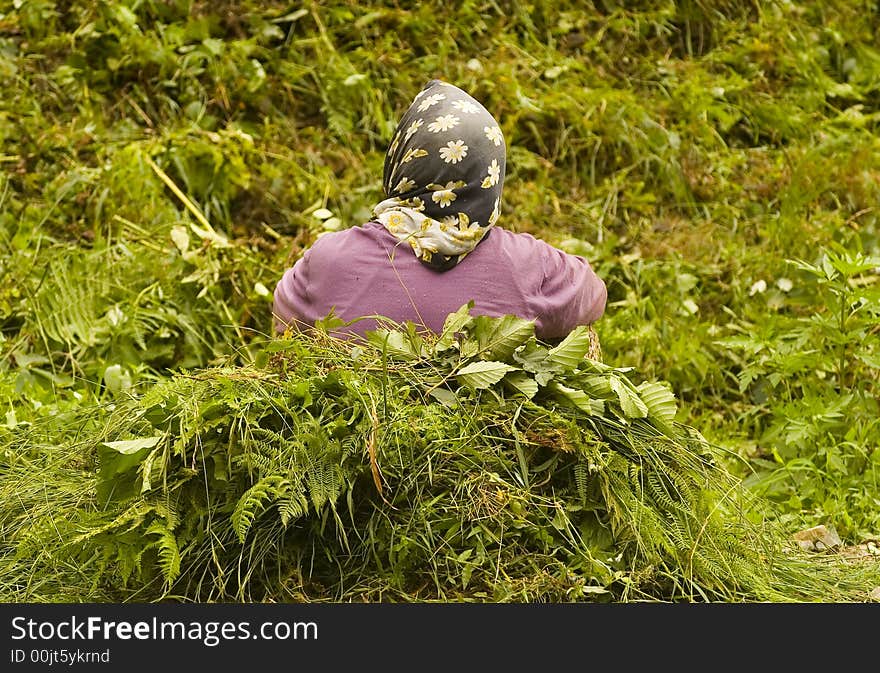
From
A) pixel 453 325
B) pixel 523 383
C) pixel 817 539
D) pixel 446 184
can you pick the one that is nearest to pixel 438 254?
pixel 446 184

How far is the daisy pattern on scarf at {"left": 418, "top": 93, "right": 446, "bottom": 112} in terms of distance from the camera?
333 centimetres

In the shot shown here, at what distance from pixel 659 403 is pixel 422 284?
675 millimetres

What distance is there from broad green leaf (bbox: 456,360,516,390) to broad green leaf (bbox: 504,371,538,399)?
0.02m

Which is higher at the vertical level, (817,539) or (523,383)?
(523,383)

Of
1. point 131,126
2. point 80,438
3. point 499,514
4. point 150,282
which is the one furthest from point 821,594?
point 131,126

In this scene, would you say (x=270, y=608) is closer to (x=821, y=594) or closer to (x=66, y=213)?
(x=821, y=594)

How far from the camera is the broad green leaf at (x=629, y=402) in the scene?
9.29ft

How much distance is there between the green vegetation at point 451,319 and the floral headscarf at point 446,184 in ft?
1.07

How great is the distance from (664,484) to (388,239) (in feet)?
3.12

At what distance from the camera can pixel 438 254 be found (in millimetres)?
3178

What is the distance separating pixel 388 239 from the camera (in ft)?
10.5

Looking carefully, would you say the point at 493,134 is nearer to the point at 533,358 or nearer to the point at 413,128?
the point at 413,128

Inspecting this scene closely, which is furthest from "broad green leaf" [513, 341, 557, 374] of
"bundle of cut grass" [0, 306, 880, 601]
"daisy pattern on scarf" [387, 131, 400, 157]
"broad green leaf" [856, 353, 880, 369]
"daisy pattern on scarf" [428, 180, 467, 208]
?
"broad green leaf" [856, 353, 880, 369]

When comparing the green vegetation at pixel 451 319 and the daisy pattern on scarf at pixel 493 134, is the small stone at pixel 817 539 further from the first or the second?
the daisy pattern on scarf at pixel 493 134
